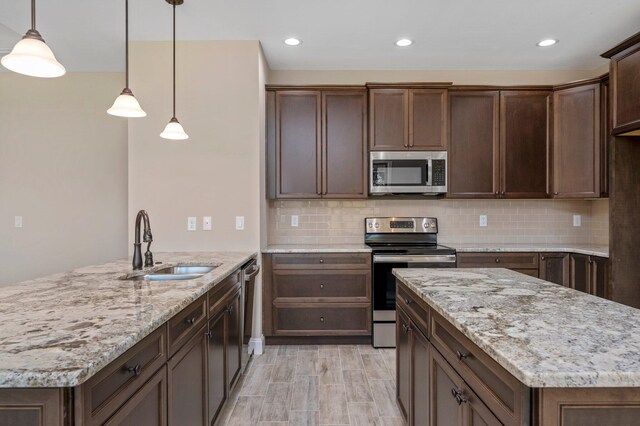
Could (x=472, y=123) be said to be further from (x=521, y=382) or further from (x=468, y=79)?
(x=521, y=382)

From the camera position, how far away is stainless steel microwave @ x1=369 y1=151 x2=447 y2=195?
3.72 metres

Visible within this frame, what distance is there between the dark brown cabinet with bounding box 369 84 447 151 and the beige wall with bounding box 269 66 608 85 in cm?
44

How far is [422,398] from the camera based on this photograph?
1690 mm

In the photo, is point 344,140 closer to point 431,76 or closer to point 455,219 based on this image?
point 431,76

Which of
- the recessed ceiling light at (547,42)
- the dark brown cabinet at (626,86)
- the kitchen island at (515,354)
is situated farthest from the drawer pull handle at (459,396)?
the recessed ceiling light at (547,42)

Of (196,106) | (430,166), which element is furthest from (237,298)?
(430,166)

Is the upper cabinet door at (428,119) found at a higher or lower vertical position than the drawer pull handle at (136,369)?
higher

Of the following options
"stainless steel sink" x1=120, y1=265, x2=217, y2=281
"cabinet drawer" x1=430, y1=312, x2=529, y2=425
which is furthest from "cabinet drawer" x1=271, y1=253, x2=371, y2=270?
"cabinet drawer" x1=430, y1=312, x2=529, y2=425

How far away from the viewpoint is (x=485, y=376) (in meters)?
1.07

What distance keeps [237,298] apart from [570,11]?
3.31 meters

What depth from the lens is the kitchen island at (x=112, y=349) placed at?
0.83m

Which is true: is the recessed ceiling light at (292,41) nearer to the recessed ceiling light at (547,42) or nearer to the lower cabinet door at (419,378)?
the recessed ceiling light at (547,42)

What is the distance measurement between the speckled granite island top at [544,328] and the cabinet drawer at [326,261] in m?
1.64

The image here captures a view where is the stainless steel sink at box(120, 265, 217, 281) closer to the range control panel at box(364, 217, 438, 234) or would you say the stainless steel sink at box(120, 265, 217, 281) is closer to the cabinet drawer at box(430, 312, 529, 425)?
the cabinet drawer at box(430, 312, 529, 425)
